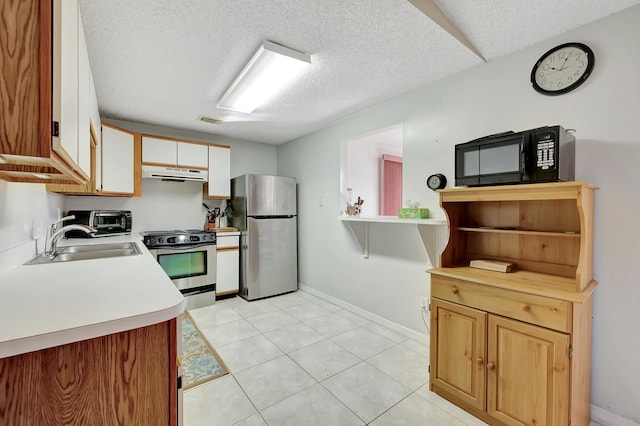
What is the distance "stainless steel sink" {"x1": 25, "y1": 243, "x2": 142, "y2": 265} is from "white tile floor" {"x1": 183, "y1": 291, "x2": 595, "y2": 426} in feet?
3.59

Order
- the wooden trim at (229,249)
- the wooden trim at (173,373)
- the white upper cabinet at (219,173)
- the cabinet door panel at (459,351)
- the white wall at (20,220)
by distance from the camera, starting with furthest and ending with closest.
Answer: the white upper cabinet at (219,173)
the wooden trim at (229,249)
the cabinet door panel at (459,351)
the white wall at (20,220)
the wooden trim at (173,373)

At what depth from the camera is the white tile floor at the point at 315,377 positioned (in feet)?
5.53

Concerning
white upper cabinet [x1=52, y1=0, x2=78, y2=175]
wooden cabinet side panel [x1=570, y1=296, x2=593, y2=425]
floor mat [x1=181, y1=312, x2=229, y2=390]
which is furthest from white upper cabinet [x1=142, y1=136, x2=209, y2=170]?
wooden cabinet side panel [x1=570, y1=296, x2=593, y2=425]

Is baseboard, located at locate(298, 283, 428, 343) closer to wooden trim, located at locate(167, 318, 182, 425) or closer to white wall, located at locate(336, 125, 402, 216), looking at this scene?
white wall, located at locate(336, 125, 402, 216)

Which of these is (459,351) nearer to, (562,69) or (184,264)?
(562,69)

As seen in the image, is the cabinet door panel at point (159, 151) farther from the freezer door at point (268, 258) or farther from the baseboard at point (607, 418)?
the baseboard at point (607, 418)

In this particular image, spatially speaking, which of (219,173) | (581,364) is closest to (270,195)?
Result: (219,173)

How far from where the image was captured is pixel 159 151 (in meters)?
3.49

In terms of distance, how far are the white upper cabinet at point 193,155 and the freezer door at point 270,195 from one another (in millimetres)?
641

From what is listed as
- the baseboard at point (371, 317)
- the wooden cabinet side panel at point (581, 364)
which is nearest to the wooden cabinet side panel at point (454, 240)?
the wooden cabinet side panel at point (581, 364)

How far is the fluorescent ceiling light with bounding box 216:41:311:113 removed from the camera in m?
1.91

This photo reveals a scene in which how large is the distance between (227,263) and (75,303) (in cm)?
295

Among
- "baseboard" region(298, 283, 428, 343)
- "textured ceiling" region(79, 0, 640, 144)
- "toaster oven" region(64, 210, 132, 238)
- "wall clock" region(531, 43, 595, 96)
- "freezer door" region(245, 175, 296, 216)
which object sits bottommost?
"baseboard" region(298, 283, 428, 343)

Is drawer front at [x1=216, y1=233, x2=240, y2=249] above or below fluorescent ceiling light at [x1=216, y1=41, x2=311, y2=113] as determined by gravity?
below
